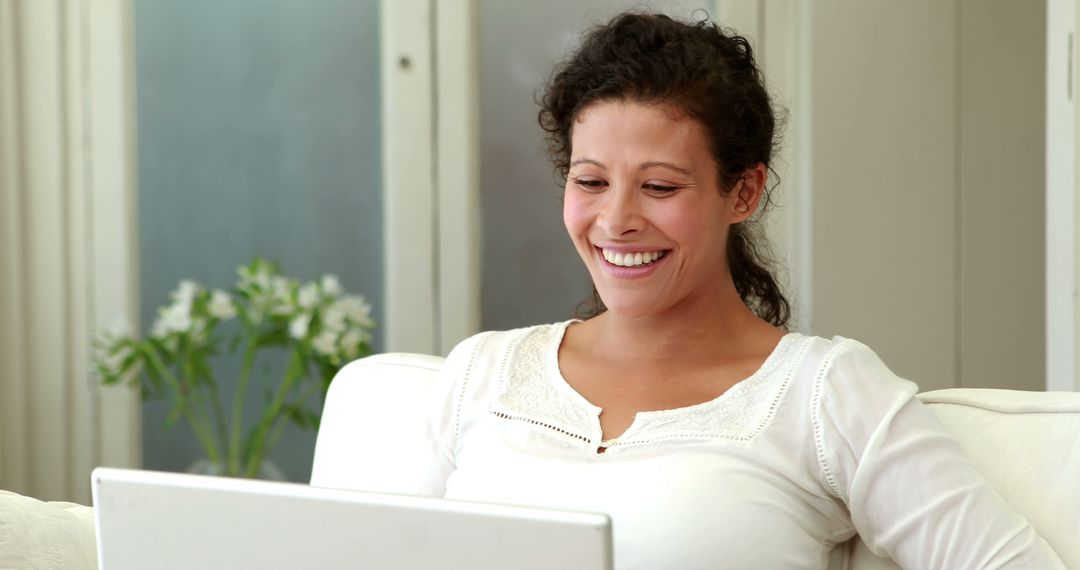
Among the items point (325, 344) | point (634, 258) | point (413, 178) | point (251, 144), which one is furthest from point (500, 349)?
point (251, 144)

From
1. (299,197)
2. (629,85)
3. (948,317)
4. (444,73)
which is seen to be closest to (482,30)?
(444,73)

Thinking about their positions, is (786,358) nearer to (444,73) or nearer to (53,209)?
(444,73)

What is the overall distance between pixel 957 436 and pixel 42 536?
3.11ft

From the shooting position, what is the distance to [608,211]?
1.45 m

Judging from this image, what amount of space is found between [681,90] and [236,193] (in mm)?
2186

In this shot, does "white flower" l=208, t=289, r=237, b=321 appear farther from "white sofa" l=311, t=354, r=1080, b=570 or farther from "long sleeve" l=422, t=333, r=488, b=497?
"long sleeve" l=422, t=333, r=488, b=497

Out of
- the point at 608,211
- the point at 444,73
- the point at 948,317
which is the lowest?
the point at 948,317

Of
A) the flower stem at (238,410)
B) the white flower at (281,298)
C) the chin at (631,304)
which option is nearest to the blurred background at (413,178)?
the flower stem at (238,410)

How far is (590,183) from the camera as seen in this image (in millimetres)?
1494

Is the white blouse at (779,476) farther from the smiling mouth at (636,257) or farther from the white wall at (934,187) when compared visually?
the white wall at (934,187)

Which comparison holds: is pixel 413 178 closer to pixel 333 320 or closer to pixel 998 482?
pixel 333 320

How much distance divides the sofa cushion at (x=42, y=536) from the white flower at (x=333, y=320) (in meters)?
1.72

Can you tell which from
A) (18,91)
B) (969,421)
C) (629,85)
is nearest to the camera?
(969,421)

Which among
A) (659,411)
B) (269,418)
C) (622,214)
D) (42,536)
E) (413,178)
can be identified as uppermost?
(413,178)
